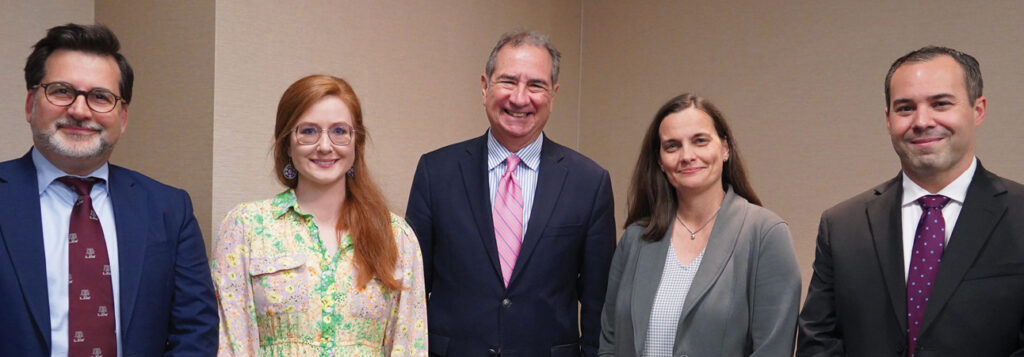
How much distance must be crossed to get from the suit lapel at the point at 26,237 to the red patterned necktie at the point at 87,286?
0.06 m

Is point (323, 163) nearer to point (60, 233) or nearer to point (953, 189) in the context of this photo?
point (60, 233)

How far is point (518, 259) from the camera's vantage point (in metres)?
2.68

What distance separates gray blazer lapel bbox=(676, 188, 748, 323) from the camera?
2418 mm

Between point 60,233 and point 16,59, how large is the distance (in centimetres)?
167

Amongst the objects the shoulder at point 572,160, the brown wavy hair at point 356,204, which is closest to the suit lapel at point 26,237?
the brown wavy hair at point 356,204

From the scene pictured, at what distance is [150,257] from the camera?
7.03ft

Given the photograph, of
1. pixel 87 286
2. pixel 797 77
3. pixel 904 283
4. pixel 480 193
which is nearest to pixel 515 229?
pixel 480 193

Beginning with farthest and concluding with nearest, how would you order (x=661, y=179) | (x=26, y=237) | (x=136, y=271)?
(x=661, y=179) < (x=136, y=271) < (x=26, y=237)

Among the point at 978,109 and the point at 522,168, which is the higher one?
the point at 978,109

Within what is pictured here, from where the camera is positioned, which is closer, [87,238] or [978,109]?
[87,238]

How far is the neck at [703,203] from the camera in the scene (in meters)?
2.61

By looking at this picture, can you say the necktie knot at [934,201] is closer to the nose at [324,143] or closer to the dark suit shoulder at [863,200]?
the dark suit shoulder at [863,200]

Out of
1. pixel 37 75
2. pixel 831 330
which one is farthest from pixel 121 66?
pixel 831 330

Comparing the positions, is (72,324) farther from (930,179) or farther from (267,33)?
(930,179)
